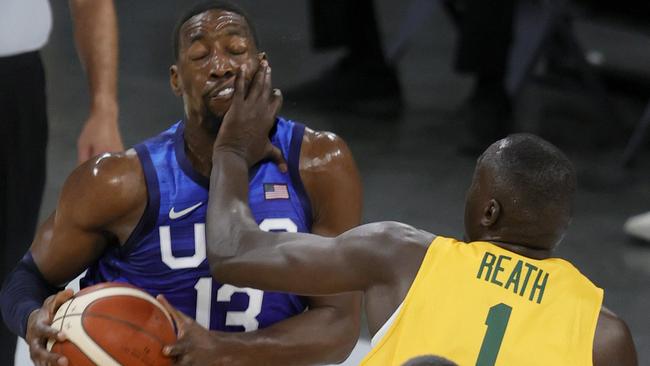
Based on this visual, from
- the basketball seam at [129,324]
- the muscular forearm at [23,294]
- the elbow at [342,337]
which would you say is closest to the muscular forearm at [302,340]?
the elbow at [342,337]

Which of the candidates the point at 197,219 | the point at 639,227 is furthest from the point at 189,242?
the point at 639,227

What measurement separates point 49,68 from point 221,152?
562 cm

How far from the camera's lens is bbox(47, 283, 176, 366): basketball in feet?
8.74

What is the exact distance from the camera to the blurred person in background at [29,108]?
3.36m

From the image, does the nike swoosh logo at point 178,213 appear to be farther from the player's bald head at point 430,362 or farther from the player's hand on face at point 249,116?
the player's bald head at point 430,362

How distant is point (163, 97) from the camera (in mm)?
7730

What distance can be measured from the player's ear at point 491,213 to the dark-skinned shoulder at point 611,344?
27 centimetres

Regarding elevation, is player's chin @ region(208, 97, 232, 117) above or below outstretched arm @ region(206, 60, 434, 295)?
above

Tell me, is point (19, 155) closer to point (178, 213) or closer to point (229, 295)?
point (178, 213)

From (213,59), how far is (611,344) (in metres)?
1.13

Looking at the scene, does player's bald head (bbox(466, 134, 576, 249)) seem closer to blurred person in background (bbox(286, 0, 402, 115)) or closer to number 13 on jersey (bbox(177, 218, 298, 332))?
number 13 on jersey (bbox(177, 218, 298, 332))

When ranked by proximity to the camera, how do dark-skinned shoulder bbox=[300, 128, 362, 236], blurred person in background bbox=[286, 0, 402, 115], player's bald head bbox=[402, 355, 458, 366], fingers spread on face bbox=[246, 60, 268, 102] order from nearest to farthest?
player's bald head bbox=[402, 355, 458, 366] < fingers spread on face bbox=[246, 60, 268, 102] < dark-skinned shoulder bbox=[300, 128, 362, 236] < blurred person in background bbox=[286, 0, 402, 115]

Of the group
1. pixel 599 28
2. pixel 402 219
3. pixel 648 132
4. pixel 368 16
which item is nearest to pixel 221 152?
pixel 402 219

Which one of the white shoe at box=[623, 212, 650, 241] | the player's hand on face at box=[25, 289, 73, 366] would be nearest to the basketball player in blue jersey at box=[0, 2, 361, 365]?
the player's hand on face at box=[25, 289, 73, 366]
